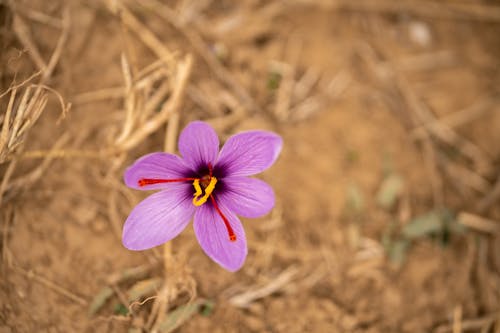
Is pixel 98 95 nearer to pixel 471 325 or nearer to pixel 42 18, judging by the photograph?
pixel 42 18

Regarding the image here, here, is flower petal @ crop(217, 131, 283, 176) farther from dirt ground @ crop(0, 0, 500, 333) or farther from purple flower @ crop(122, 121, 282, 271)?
dirt ground @ crop(0, 0, 500, 333)

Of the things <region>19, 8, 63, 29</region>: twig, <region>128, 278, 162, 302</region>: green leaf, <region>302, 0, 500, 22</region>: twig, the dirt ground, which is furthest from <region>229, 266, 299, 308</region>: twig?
<region>302, 0, 500, 22</region>: twig

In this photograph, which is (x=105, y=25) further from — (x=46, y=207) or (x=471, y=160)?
(x=471, y=160)

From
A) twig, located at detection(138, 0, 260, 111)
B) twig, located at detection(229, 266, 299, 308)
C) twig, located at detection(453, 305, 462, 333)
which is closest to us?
twig, located at detection(229, 266, 299, 308)

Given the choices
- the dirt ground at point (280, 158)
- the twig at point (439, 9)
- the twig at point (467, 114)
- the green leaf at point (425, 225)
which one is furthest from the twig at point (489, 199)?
the twig at point (439, 9)

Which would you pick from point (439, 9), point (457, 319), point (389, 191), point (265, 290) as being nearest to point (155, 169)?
point (265, 290)

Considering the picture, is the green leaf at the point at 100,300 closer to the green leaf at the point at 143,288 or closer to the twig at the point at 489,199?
Result: the green leaf at the point at 143,288
